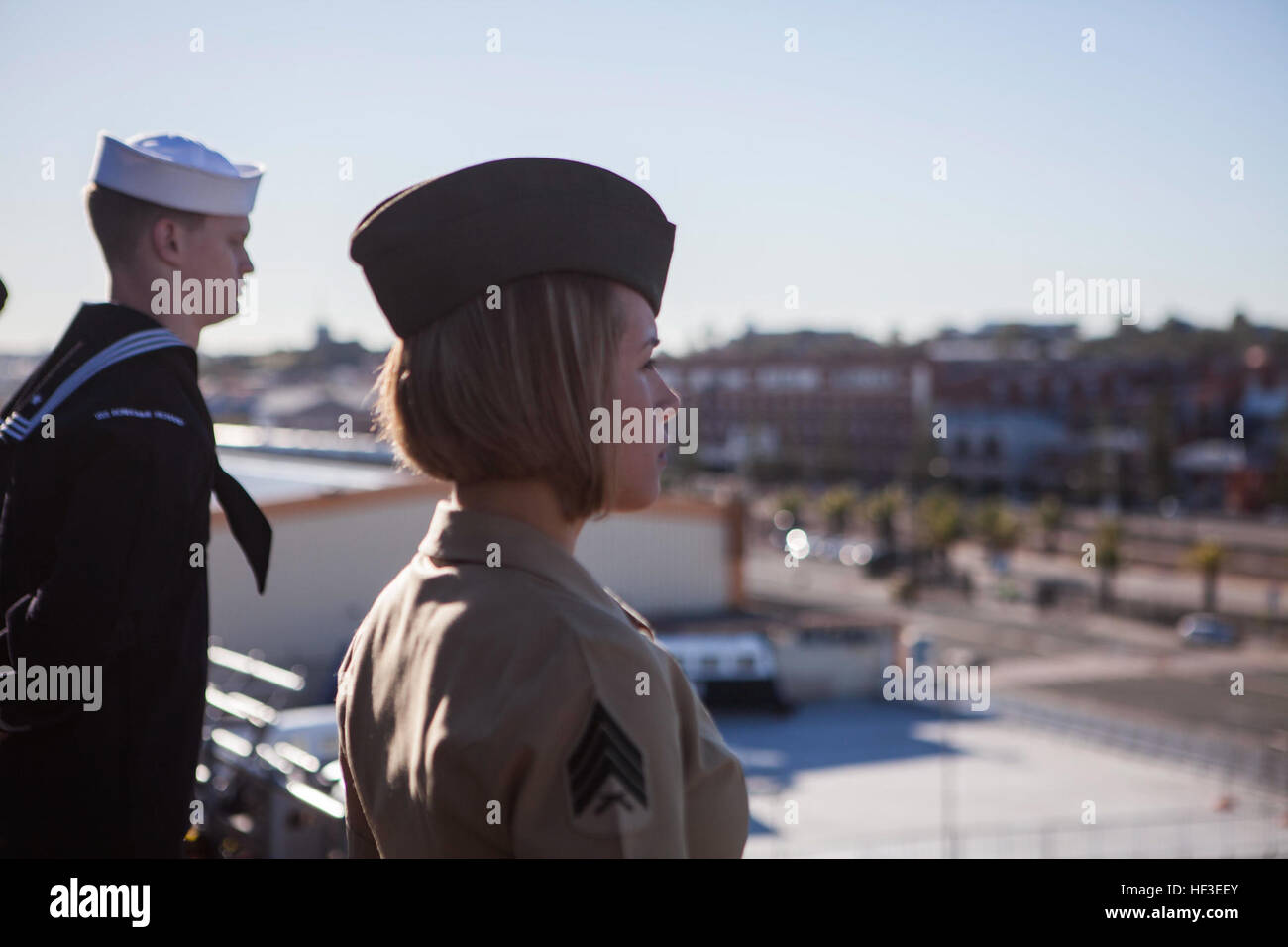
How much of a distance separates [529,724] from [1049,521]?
39.5 metres

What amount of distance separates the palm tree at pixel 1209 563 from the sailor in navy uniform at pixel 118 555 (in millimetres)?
32589

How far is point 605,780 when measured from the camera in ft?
2.75

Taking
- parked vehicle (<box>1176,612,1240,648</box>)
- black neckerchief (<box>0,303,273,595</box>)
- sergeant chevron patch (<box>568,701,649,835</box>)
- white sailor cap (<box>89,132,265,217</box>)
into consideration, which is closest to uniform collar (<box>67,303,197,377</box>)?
black neckerchief (<box>0,303,273,595</box>)

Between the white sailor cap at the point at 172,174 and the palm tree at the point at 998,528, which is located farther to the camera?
the palm tree at the point at 998,528

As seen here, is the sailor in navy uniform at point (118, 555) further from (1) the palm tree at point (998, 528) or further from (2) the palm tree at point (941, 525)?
(1) the palm tree at point (998, 528)

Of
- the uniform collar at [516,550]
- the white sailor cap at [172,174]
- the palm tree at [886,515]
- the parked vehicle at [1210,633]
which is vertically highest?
Result: the white sailor cap at [172,174]

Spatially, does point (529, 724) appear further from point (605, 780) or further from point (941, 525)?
point (941, 525)

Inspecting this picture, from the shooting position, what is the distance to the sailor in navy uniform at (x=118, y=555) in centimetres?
138

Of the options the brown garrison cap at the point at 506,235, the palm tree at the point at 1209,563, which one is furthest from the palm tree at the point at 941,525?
the brown garrison cap at the point at 506,235

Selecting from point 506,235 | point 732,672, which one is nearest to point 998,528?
point 732,672

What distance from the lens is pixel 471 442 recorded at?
3.18 feet
